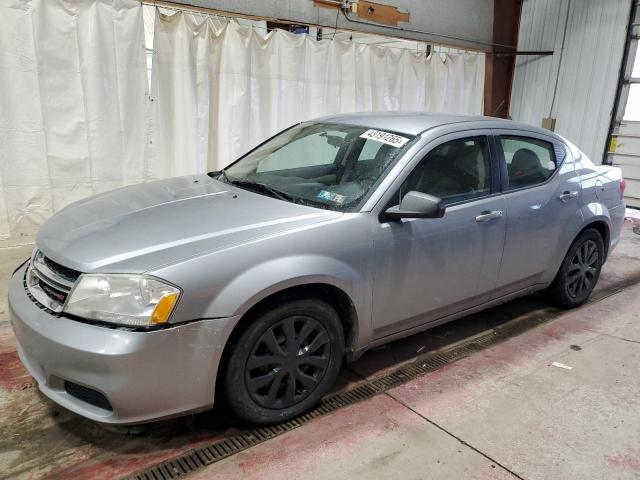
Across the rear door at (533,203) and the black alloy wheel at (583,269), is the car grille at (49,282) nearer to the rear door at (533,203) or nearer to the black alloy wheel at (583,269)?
the rear door at (533,203)

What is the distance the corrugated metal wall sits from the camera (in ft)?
27.6

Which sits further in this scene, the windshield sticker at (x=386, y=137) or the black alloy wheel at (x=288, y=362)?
the windshield sticker at (x=386, y=137)

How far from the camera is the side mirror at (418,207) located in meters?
2.67

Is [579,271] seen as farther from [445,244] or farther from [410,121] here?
[410,121]

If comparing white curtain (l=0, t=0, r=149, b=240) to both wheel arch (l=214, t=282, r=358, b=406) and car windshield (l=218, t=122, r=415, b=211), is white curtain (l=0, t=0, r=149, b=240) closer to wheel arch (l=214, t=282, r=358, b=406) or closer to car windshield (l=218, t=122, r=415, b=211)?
car windshield (l=218, t=122, r=415, b=211)

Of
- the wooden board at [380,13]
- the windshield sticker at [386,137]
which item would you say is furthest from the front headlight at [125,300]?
the wooden board at [380,13]

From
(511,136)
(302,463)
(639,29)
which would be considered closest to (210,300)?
(302,463)

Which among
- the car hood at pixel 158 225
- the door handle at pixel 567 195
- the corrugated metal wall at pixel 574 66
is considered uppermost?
the corrugated metal wall at pixel 574 66

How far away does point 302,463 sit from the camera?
2.38 meters

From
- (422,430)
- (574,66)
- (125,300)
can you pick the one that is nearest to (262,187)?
(125,300)

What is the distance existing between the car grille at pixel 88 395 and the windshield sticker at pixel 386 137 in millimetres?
2053

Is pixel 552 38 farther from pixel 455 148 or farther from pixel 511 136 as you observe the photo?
pixel 455 148

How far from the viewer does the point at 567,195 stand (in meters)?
3.83

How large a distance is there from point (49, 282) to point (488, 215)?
2.53m
